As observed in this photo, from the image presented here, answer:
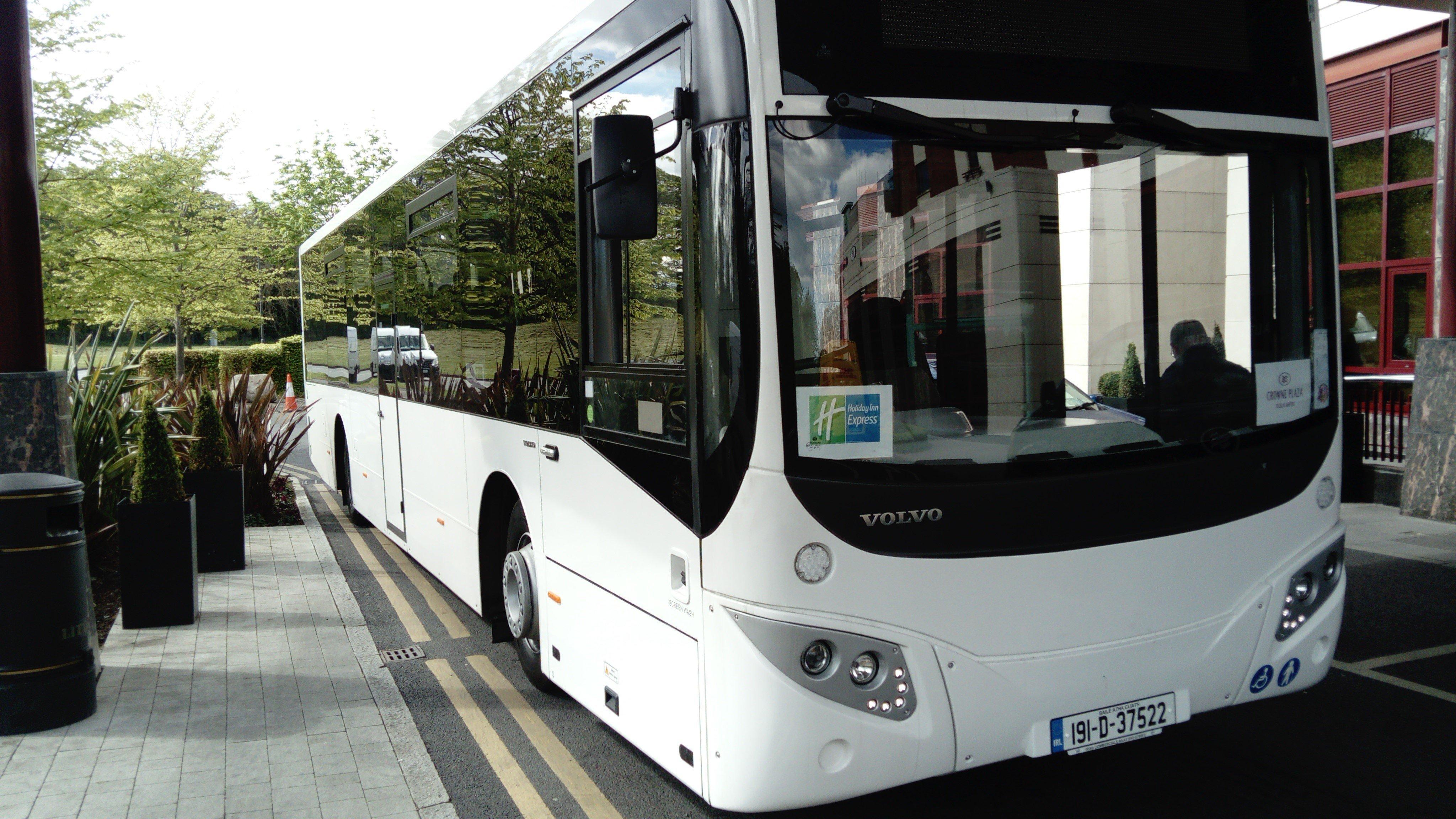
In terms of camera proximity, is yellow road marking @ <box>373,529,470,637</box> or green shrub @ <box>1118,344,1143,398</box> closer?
green shrub @ <box>1118,344,1143,398</box>

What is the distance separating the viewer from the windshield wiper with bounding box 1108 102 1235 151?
11.1 ft

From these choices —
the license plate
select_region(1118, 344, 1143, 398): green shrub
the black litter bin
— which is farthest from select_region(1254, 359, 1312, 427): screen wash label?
the black litter bin

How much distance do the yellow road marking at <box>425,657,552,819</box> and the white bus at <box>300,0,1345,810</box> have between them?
0.59 metres

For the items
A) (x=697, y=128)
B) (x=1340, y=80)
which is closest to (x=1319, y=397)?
(x=697, y=128)

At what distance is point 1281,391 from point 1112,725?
1.39 metres

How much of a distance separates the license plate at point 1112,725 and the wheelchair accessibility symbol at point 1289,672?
1.83 feet

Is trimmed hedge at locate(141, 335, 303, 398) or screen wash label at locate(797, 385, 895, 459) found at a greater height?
trimmed hedge at locate(141, 335, 303, 398)

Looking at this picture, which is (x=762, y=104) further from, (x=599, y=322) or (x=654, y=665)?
(x=654, y=665)

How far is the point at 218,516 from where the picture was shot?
28.1 feet

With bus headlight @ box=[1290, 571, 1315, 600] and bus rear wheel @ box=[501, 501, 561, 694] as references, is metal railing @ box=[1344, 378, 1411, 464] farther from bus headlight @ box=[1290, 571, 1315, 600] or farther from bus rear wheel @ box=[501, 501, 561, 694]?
bus rear wheel @ box=[501, 501, 561, 694]

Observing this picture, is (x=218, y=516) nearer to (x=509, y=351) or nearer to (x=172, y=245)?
(x=509, y=351)

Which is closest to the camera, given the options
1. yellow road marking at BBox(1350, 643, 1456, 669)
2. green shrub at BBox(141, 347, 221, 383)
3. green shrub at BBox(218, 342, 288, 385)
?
yellow road marking at BBox(1350, 643, 1456, 669)

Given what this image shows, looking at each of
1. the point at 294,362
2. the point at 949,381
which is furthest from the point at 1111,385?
the point at 294,362

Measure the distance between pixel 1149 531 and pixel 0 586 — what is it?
5.02 meters
